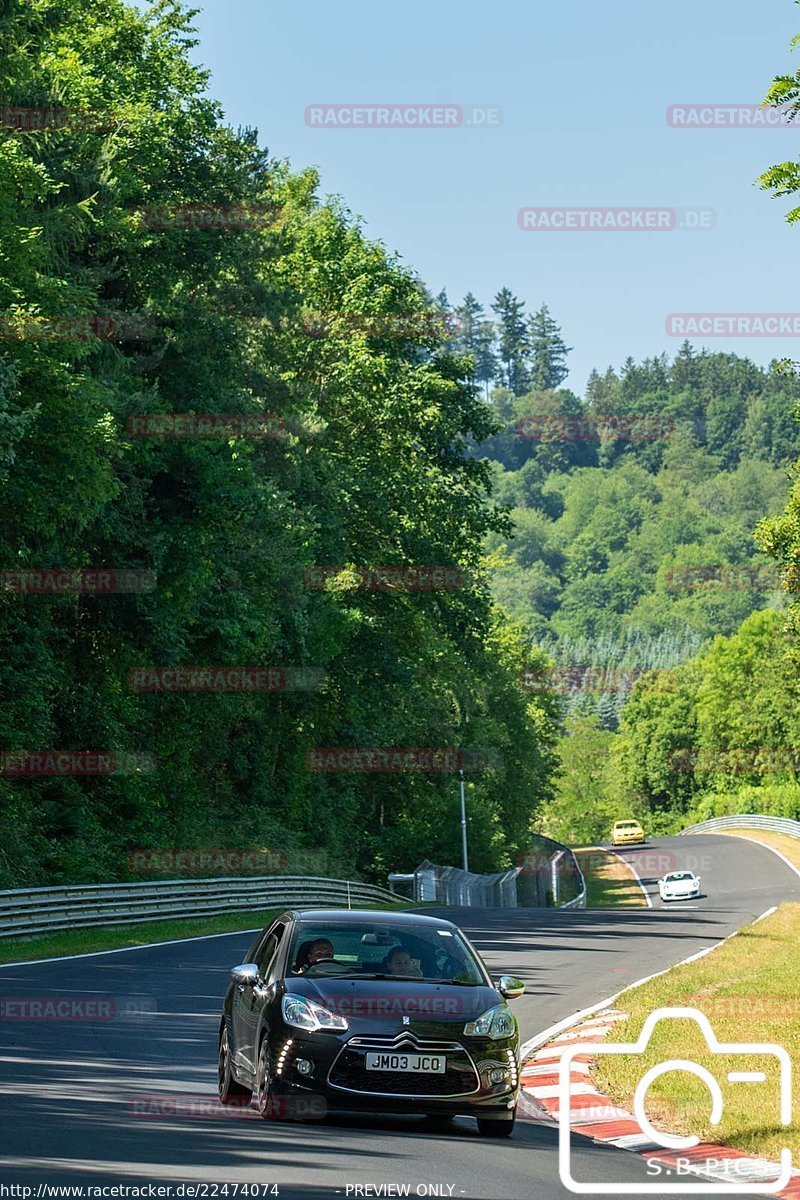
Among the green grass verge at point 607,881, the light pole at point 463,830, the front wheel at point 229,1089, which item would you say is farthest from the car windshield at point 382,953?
the green grass verge at point 607,881

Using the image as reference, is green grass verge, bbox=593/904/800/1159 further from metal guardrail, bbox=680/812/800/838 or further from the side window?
metal guardrail, bbox=680/812/800/838

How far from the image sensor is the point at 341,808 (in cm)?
6278

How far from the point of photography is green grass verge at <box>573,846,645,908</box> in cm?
8219

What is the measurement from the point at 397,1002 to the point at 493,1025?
24.3 inches

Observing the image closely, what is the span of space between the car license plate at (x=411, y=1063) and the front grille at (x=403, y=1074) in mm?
23

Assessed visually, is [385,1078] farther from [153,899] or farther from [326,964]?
[153,899]

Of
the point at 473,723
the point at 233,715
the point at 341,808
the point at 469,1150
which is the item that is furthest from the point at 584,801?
the point at 469,1150

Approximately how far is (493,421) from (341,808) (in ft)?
49.4

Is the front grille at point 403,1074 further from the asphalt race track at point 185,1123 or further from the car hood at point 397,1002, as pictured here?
the asphalt race track at point 185,1123

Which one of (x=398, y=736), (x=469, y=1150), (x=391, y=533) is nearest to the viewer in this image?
(x=469, y=1150)

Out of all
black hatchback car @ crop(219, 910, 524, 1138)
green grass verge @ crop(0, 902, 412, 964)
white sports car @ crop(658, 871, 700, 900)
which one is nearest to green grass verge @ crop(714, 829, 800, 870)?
white sports car @ crop(658, 871, 700, 900)

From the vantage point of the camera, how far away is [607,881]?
96.3 m

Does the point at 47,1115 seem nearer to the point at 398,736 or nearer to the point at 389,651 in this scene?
the point at 389,651

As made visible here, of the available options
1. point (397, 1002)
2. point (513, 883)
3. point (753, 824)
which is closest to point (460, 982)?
point (397, 1002)
